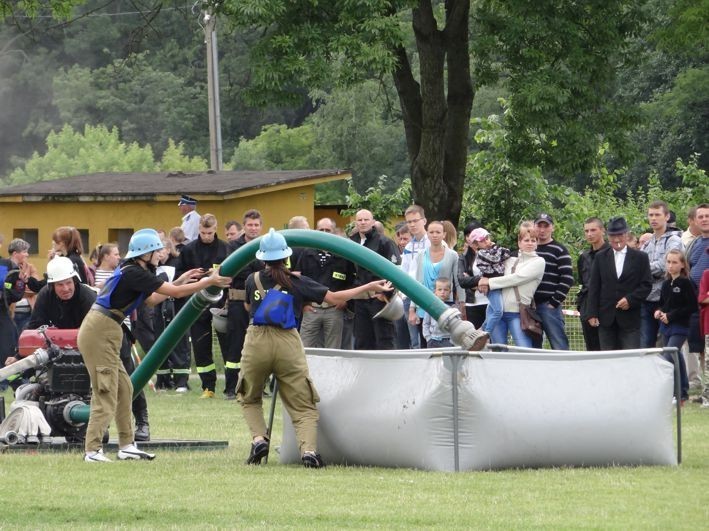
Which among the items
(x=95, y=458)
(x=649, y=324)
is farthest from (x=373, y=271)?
(x=649, y=324)

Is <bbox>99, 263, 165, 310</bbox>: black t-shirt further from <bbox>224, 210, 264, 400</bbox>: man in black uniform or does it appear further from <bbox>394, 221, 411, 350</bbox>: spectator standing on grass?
<bbox>394, 221, 411, 350</bbox>: spectator standing on grass

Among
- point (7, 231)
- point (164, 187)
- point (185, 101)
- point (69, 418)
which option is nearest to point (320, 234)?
point (69, 418)

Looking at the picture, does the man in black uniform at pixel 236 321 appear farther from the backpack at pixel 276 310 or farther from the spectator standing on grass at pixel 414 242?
the backpack at pixel 276 310

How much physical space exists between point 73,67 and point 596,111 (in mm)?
72731

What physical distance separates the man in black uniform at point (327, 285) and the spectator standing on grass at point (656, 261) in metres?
3.37

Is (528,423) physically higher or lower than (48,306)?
lower

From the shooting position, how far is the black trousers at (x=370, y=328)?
16.6 metres

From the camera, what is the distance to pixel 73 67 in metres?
93.8

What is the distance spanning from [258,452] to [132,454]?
118 centimetres

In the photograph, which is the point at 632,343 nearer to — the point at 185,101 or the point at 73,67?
the point at 185,101

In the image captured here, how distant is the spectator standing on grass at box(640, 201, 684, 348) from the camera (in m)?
17.0

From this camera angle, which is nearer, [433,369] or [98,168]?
[433,369]

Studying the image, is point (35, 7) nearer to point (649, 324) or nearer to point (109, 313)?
point (649, 324)

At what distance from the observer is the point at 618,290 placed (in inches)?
643
